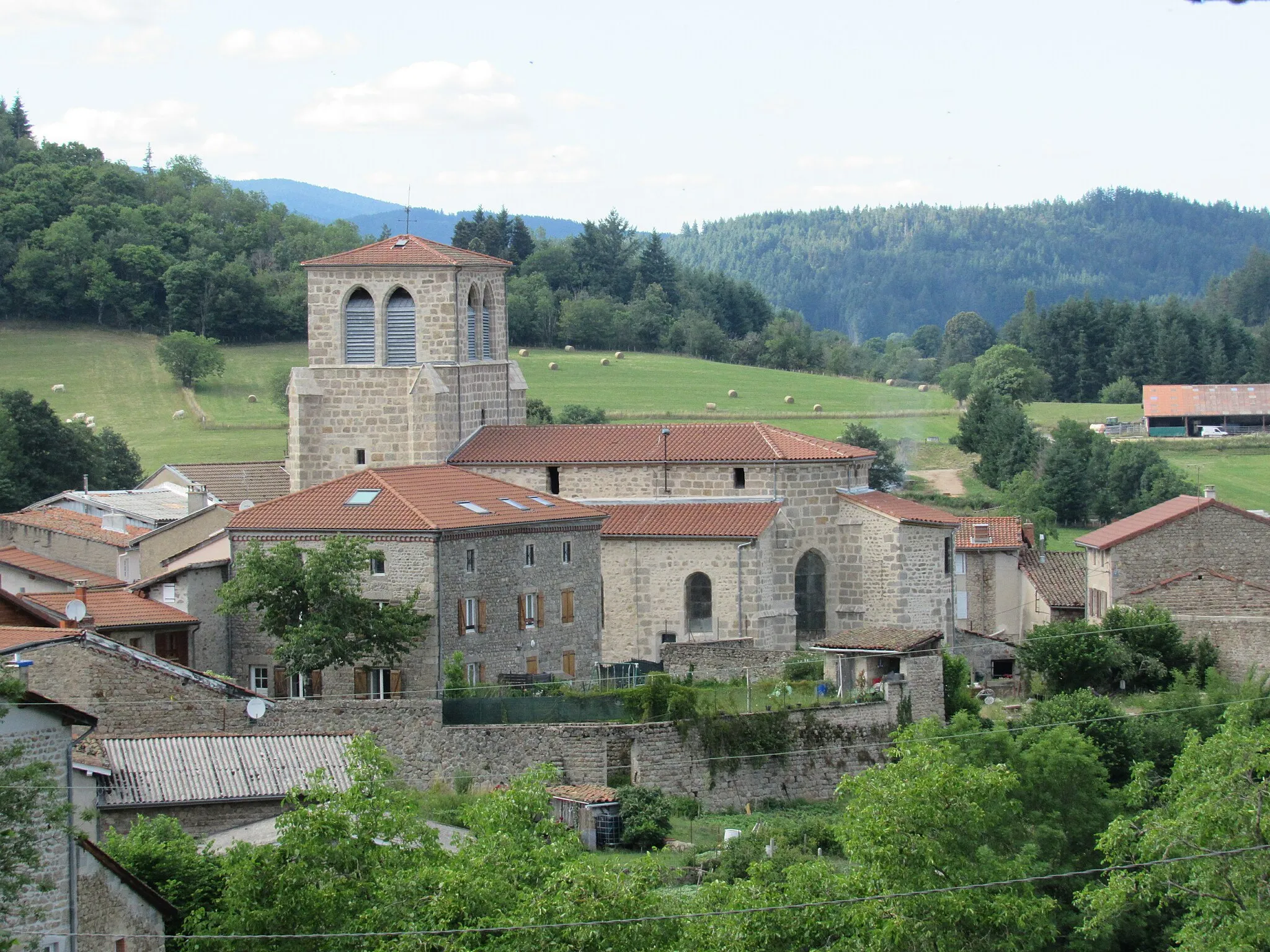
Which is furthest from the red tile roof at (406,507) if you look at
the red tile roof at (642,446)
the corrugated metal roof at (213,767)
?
the corrugated metal roof at (213,767)

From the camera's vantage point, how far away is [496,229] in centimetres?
13262

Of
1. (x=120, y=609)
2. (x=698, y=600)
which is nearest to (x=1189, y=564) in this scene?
(x=698, y=600)

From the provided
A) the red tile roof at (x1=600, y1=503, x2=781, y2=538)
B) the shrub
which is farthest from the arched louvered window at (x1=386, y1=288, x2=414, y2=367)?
the shrub

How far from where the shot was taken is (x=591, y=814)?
36469 mm

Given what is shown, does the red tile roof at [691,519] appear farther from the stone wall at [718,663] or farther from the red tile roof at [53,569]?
the red tile roof at [53,569]

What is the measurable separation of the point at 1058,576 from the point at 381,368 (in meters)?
18.5

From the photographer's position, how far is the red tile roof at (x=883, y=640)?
43688mm

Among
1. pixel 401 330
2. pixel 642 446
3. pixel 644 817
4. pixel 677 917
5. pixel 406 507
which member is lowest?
pixel 644 817

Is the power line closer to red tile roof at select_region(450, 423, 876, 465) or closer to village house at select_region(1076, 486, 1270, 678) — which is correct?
red tile roof at select_region(450, 423, 876, 465)

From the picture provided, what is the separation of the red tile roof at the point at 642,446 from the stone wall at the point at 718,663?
21.2 ft

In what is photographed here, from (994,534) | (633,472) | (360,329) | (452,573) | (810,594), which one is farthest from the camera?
(994,534)

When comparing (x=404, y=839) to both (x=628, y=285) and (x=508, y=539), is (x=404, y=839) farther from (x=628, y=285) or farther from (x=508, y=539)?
(x=628, y=285)

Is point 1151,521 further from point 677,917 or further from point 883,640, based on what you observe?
point 677,917

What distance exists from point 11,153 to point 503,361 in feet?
278
